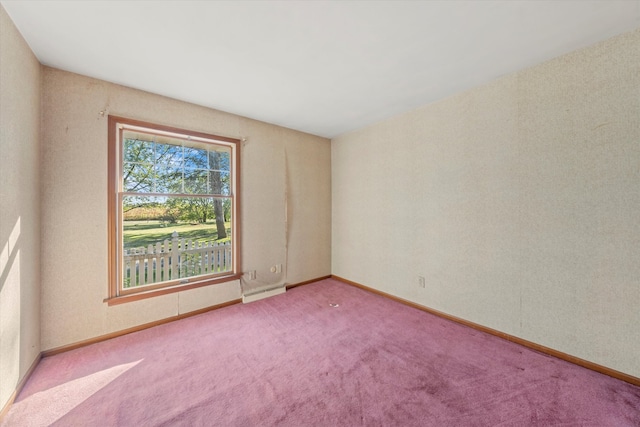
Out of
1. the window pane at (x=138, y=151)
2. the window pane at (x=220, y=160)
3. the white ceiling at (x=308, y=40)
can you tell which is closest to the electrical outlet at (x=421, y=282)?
the white ceiling at (x=308, y=40)

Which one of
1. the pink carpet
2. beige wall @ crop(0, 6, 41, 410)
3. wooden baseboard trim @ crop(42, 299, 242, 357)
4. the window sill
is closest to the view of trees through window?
the window sill

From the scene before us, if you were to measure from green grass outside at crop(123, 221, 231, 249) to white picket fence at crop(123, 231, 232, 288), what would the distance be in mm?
52

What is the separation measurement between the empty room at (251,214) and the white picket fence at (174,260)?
2 centimetres

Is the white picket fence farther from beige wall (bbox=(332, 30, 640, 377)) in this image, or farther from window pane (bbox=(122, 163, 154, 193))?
beige wall (bbox=(332, 30, 640, 377))

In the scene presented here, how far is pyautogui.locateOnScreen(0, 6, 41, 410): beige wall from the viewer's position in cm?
149

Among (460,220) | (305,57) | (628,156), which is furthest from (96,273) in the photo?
(628,156)

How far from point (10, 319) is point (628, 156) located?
4.45 metres

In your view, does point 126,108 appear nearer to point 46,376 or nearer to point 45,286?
point 45,286

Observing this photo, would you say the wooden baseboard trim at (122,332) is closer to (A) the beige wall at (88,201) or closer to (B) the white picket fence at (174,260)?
(A) the beige wall at (88,201)

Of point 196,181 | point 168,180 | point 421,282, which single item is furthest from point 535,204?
point 168,180

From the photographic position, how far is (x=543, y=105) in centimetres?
210

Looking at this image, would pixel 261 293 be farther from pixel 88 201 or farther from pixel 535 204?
pixel 535 204

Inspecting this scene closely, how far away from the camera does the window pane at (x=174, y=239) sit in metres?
2.64

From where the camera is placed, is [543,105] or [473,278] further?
[473,278]
